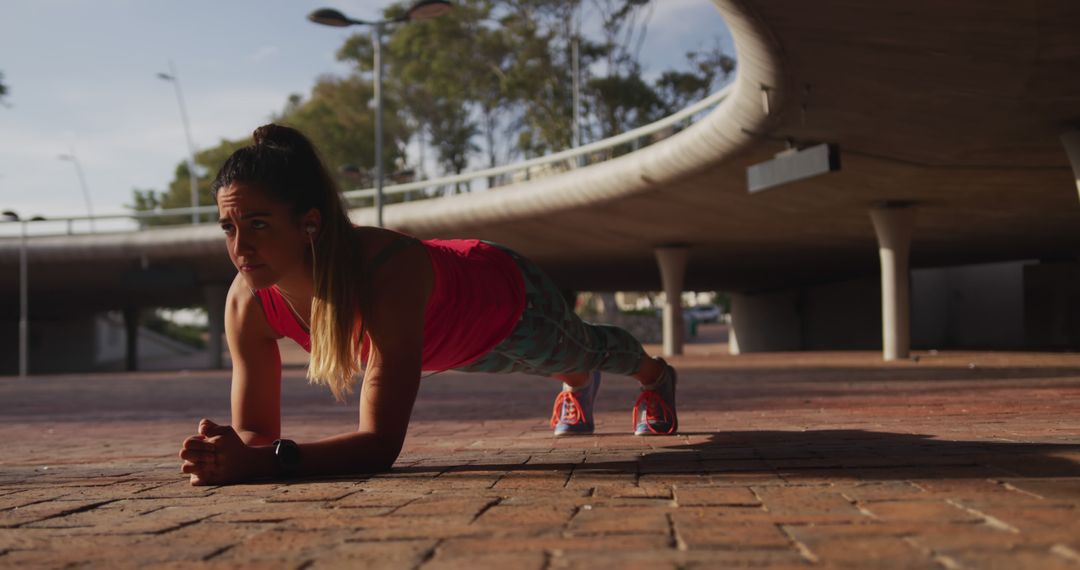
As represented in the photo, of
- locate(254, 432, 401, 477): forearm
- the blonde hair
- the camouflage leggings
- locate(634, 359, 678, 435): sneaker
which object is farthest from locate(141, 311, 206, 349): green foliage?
locate(254, 432, 401, 477): forearm

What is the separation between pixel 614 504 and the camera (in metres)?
2.88

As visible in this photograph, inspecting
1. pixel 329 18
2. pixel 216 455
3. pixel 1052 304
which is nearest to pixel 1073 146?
pixel 216 455

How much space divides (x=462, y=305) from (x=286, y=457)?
0.93 metres

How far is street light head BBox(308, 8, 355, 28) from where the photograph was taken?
20.8 m

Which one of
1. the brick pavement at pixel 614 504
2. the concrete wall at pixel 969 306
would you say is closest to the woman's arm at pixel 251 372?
the brick pavement at pixel 614 504

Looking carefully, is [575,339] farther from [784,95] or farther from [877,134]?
[877,134]

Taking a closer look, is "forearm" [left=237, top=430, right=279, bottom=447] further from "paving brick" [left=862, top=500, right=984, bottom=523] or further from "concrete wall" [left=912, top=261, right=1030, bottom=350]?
"concrete wall" [left=912, top=261, right=1030, bottom=350]

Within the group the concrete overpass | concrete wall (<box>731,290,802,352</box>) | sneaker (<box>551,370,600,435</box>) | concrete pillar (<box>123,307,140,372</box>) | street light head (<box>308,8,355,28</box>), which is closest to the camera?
sneaker (<box>551,370,600,435</box>)

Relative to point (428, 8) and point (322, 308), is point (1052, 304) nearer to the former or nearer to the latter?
point (428, 8)

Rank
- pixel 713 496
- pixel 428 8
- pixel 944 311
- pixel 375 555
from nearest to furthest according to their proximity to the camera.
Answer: pixel 375 555 < pixel 713 496 < pixel 428 8 < pixel 944 311

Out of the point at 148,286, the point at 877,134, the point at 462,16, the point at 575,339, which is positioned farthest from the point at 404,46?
the point at 575,339

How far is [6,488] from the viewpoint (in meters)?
4.08

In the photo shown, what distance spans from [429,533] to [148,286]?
3459 cm

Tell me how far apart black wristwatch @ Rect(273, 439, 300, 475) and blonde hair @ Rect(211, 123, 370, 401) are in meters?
0.30
